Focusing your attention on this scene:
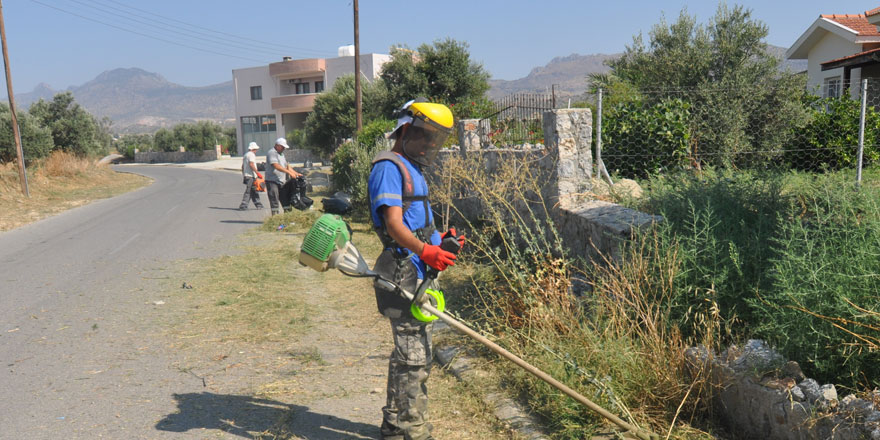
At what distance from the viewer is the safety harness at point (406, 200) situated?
3.35 meters

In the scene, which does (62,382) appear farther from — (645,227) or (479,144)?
(479,144)

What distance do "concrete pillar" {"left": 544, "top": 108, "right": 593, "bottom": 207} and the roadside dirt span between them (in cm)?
216

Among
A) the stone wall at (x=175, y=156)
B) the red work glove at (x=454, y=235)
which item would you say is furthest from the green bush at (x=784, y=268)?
the stone wall at (x=175, y=156)

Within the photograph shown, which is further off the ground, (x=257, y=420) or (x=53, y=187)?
(x=53, y=187)

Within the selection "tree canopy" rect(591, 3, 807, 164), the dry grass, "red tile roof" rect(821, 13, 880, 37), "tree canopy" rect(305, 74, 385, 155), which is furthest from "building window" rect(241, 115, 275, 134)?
"red tile roof" rect(821, 13, 880, 37)

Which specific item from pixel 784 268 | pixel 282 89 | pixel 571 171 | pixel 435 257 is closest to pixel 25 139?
pixel 571 171

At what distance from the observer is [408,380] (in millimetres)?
3445

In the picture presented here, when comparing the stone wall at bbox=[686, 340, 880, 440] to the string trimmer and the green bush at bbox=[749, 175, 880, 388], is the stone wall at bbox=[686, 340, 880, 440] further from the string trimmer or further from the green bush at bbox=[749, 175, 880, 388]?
the string trimmer

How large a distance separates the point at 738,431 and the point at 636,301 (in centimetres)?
96

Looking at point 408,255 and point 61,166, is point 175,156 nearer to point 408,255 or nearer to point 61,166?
point 61,166

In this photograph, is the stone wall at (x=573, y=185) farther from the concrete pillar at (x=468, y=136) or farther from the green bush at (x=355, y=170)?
the green bush at (x=355, y=170)

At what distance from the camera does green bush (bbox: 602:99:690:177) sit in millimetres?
8664

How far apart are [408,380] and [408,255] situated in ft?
2.20

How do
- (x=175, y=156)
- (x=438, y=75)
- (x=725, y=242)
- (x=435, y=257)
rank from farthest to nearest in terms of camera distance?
1. (x=175, y=156)
2. (x=438, y=75)
3. (x=725, y=242)
4. (x=435, y=257)
